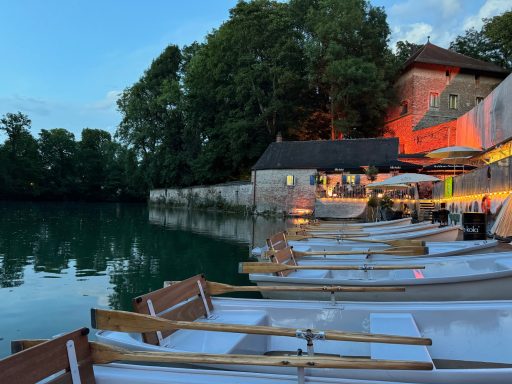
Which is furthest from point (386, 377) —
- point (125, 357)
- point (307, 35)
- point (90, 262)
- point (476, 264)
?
point (307, 35)

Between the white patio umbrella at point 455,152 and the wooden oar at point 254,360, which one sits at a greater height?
the white patio umbrella at point 455,152

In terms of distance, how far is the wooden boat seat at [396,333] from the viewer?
2.70 meters

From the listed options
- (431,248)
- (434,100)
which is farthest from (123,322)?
(434,100)

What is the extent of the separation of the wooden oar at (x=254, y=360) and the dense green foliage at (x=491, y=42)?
128 feet

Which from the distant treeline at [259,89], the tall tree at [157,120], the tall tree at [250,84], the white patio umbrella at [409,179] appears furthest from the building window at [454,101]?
the tall tree at [157,120]

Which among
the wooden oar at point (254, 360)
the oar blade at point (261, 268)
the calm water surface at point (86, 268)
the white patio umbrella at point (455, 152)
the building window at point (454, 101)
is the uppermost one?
the building window at point (454, 101)

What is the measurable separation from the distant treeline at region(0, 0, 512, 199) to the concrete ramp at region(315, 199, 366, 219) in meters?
8.55

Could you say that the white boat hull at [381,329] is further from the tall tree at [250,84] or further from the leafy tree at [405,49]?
the leafy tree at [405,49]

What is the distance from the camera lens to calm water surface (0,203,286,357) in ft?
21.4

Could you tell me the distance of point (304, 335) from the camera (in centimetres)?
248

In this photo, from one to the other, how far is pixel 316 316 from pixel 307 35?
41.0 meters

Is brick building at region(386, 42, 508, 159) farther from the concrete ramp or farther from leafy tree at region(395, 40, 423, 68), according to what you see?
the concrete ramp

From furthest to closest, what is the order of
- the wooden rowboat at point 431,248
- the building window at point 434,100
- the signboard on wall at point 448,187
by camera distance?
1. the building window at point 434,100
2. the signboard on wall at point 448,187
3. the wooden rowboat at point 431,248

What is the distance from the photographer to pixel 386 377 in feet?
7.63
